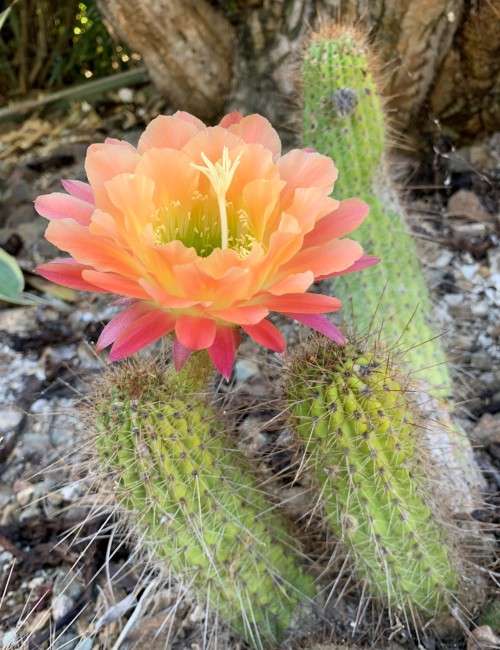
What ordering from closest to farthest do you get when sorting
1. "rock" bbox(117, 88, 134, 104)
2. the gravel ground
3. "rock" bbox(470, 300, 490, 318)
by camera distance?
the gravel ground, "rock" bbox(470, 300, 490, 318), "rock" bbox(117, 88, 134, 104)

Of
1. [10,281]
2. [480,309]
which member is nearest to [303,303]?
[10,281]

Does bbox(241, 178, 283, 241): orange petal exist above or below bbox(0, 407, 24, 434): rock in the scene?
above

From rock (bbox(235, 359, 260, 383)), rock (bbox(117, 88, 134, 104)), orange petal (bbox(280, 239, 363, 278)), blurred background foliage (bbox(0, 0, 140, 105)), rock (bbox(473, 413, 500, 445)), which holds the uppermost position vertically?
orange petal (bbox(280, 239, 363, 278))

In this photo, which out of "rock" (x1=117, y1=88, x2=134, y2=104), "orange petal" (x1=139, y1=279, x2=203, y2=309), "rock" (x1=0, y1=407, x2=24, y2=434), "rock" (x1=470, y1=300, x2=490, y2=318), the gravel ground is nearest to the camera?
"orange petal" (x1=139, y1=279, x2=203, y2=309)

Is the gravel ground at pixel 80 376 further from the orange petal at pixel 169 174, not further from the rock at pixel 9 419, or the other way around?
the orange petal at pixel 169 174

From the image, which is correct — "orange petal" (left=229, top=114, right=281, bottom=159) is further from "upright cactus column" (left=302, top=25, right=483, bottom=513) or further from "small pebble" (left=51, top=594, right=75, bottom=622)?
"small pebble" (left=51, top=594, right=75, bottom=622)

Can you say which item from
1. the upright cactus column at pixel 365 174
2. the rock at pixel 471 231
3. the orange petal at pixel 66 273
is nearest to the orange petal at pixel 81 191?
the orange petal at pixel 66 273

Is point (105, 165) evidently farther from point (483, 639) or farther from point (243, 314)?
point (483, 639)

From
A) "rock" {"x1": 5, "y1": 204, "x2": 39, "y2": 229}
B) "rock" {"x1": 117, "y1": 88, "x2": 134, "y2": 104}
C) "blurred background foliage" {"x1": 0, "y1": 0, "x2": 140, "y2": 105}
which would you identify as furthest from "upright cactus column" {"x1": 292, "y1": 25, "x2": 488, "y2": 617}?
"blurred background foliage" {"x1": 0, "y1": 0, "x2": 140, "y2": 105}
